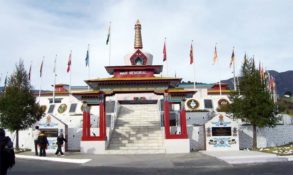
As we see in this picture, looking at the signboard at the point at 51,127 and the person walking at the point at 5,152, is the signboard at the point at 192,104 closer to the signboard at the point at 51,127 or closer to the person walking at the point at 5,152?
→ the signboard at the point at 51,127

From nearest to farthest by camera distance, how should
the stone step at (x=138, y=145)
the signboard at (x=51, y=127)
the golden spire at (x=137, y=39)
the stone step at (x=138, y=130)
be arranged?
1. the signboard at (x=51, y=127)
2. the stone step at (x=138, y=145)
3. the stone step at (x=138, y=130)
4. the golden spire at (x=137, y=39)

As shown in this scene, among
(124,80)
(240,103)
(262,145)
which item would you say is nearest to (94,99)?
(124,80)

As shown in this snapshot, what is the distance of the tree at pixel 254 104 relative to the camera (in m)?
30.0

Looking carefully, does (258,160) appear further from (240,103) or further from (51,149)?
(51,149)

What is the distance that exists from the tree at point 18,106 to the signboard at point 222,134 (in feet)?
45.7

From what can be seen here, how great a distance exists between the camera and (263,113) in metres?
30.0

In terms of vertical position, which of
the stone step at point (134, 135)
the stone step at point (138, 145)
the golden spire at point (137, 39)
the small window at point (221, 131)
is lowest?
the stone step at point (138, 145)

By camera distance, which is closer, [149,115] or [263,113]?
[263,113]

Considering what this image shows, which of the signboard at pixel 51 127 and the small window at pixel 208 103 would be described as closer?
the signboard at pixel 51 127

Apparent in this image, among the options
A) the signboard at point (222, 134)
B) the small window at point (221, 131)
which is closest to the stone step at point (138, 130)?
the signboard at point (222, 134)

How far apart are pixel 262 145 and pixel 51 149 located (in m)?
16.3

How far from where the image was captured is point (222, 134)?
98.3ft

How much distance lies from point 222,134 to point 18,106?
1586 cm

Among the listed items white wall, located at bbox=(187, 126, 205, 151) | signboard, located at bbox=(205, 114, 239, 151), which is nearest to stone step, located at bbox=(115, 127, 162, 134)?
white wall, located at bbox=(187, 126, 205, 151)
